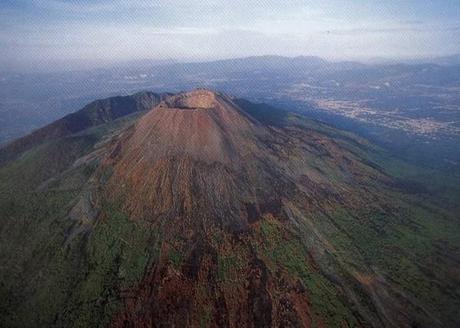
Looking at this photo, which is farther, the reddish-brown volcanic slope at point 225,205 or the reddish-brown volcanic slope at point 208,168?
the reddish-brown volcanic slope at point 208,168

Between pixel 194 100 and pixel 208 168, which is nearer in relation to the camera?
pixel 208 168

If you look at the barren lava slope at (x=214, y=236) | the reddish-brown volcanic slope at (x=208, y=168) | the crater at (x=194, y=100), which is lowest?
the barren lava slope at (x=214, y=236)

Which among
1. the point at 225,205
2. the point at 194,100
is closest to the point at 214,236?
the point at 225,205

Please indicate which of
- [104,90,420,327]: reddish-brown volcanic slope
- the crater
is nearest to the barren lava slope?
[104,90,420,327]: reddish-brown volcanic slope

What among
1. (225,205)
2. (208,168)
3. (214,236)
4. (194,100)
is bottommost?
(214,236)

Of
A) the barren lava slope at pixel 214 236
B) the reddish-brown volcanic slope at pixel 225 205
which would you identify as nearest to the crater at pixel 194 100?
the reddish-brown volcanic slope at pixel 225 205

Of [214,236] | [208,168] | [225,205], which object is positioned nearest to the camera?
[214,236]

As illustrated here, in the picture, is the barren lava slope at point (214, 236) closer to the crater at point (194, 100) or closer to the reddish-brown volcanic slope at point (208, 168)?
the reddish-brown volcanic slope at point (208, 168)

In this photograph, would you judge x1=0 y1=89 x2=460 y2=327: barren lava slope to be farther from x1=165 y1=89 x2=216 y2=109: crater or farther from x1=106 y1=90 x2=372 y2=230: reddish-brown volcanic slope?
x1=165 y1=89 x2=216 y2=109: crater

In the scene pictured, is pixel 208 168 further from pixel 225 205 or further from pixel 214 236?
pixel 214 236

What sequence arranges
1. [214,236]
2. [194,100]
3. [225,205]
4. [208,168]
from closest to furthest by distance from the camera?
[214,236] < [225,205] < [208,168] < [194,100]
